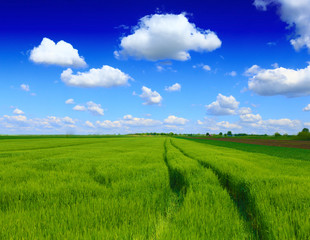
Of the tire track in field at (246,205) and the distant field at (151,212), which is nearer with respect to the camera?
the distant field at (151,212)

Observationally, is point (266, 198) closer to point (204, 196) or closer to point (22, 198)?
point (204, 196)

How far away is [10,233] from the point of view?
8.63 feet

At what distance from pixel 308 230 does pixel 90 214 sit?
12.0ft

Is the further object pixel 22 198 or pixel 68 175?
pixel 68 175

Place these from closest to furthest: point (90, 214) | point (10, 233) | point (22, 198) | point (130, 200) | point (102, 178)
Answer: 1. point (10, 233)
2. point (90, 214)
3. point (130, 200)
4. point (22, 198)
5. point (102, 178)

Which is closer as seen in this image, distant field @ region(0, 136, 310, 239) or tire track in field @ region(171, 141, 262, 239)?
distant field @ region(0, 136, 310, 239)

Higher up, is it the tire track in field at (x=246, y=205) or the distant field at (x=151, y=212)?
the distant field at (x=151, y=212)

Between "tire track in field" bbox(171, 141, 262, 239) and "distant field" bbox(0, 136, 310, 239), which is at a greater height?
"distant field" bbox(0, 136, 310, 239)

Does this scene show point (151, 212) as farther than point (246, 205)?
No

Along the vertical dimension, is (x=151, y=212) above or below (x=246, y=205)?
above

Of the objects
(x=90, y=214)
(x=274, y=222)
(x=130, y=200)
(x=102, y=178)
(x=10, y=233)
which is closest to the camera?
(x=10, y=233)

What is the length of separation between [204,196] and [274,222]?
4.96 ft

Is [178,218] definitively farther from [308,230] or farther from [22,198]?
[22,198]

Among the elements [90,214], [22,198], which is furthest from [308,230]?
[22,198]
